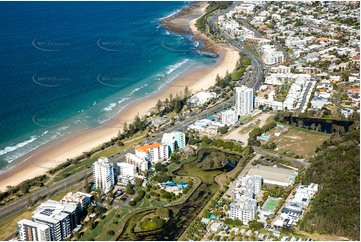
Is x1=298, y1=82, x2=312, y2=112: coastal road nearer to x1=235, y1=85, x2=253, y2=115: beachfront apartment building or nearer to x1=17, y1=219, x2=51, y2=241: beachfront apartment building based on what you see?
x1=235, y1=85, x2=253, y2=115: beachfront apartment building

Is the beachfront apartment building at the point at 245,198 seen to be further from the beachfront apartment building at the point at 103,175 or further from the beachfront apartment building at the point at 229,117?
the beachfront apartment building at the point at 229,117

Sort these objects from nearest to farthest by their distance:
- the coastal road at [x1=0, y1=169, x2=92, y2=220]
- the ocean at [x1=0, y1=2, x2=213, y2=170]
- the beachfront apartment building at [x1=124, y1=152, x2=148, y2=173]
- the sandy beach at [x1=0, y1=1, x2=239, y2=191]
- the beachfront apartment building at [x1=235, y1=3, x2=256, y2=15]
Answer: the coastal road at [x1=0, y1=169, x2=92, y2=220] < the beachfront apartment building at [x1=124, y1=152, x2=148, y2=173] < the sandy beach at [x1=0, y1=1, x2=239, y2=191] < the ocean at [x1=0, y1=2, x2=213, y2=170] < the beachfront apartment building at [x1=235, y1=3, x2=256, y2=15]

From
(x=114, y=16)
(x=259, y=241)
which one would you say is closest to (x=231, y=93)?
(x=259, y=241)

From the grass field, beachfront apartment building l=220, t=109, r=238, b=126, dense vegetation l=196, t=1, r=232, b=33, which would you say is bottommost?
dense vegetation l=196, t=1, r=232, b=33

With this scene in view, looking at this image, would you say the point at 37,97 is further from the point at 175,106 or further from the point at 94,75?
the point at 175,106

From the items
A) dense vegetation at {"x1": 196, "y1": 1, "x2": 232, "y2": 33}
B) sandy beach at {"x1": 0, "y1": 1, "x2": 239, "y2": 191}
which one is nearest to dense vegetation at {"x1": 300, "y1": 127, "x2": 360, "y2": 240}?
sandy beach at {"x1": 0, "y1": 1, "x2": 239, "y2": 191}

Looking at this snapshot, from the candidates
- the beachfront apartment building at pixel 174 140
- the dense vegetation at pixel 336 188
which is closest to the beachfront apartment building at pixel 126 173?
the beachfront apartment building at pixel 174 140

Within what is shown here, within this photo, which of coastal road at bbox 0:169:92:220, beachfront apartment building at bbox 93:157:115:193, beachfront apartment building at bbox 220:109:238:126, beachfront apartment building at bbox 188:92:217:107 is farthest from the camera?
beachfront apartment building at bbox 188:92:217:107
